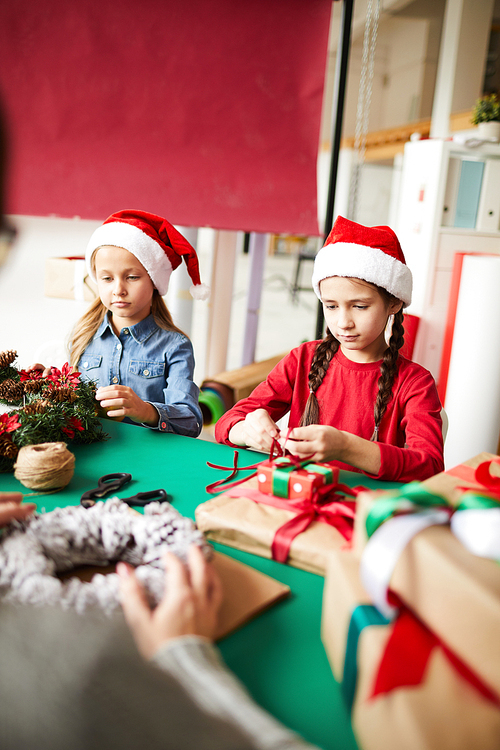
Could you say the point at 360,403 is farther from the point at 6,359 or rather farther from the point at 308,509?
the point at 6,359

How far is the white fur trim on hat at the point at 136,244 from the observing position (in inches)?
60.4

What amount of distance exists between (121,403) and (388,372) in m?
0.64

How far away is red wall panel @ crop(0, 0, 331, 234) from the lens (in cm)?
228

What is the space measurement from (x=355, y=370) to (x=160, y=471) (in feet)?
2.00

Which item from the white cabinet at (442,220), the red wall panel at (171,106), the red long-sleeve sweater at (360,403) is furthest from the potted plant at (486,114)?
the red long-sleeve sweater at (360,403)

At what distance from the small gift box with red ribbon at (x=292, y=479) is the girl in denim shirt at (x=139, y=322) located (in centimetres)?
62

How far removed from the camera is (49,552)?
67cm

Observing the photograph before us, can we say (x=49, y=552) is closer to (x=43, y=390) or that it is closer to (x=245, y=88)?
(x=43, y=390)

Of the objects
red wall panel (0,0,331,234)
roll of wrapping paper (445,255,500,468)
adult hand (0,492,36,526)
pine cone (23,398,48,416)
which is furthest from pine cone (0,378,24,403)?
roll of wrapping paper (445,255,500,468)

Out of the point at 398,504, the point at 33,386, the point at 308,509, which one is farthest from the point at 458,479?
the point at 33,386

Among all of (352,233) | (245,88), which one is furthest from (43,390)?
(245,88)

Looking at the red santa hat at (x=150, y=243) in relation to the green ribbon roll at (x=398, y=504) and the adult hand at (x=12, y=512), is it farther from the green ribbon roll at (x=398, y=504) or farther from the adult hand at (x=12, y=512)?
the green ribbon roll at (x=398, y=504)

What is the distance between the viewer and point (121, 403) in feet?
4.02

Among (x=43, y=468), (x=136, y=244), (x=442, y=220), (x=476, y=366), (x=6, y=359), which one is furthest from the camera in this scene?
(x=442, y=220)
